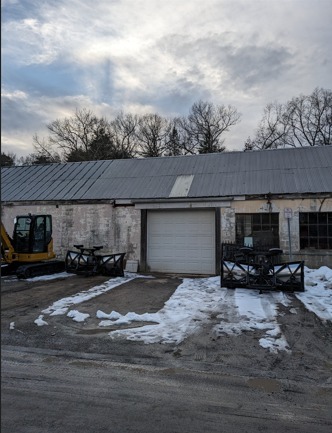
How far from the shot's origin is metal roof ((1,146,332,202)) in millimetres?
15188

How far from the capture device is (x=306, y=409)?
3.75m

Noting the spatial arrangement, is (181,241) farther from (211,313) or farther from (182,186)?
(211,313)

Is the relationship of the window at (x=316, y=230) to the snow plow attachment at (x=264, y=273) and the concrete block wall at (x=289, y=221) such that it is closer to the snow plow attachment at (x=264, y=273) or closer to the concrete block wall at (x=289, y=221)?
the concrete block wall at (x=289, y=221)

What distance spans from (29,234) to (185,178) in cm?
736

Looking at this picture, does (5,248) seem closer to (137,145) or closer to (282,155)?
(282,155)

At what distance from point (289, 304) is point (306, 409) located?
533 cm

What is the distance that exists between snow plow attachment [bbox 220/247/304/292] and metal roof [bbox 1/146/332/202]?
15.2ft

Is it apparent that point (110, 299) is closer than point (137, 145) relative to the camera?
Yes

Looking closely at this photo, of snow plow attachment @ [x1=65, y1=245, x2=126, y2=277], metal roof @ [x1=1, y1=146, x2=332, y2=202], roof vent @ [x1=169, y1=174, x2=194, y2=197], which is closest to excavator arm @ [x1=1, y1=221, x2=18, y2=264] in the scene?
snow plow attachment @ [x1=65, y1=245, x2=126, y2=277]

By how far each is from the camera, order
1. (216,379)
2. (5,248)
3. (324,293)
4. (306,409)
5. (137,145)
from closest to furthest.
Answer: (306,409) → (216,379) → (324,293) → (5,248) → (137,145)

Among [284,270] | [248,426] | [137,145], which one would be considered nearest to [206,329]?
[248,426]

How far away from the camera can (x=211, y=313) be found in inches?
309

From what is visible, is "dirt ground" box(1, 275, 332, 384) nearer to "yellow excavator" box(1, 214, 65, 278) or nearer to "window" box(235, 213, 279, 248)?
"yellow excavator" box(1, 214, 65, 278)

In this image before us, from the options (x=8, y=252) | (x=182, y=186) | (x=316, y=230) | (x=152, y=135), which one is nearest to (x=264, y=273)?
(x=316, y=230)
